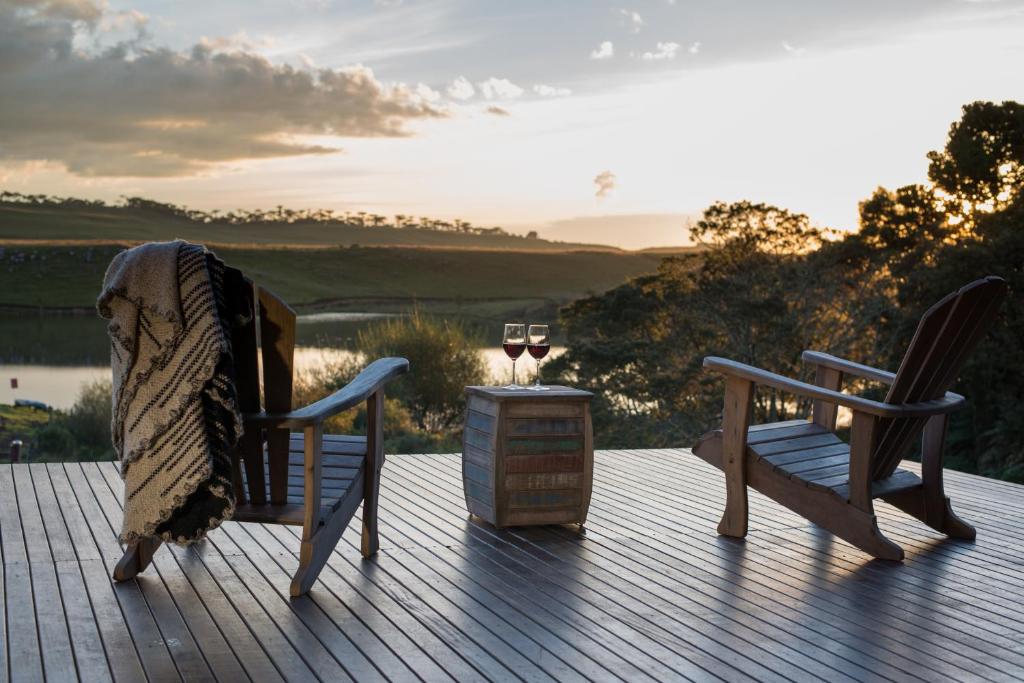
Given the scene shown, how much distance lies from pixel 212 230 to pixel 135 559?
84.6ft

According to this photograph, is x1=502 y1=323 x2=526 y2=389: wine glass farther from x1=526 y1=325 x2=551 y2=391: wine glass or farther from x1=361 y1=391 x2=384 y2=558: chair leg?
x1=361 y1=391 x2=384 y2=558: chair leg

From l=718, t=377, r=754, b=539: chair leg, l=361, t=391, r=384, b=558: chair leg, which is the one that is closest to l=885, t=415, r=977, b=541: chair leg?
l=718, t=377, r=754, b=539: chair leg

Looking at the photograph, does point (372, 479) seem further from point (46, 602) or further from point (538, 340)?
point (46, 602)

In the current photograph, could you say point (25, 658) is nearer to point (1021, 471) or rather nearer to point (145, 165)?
point (1021, 471)

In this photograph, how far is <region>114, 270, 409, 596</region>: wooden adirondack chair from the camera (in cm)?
281

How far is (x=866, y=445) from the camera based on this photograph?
11.5 feet

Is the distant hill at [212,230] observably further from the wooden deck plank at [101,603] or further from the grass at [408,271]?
the wooden deck plank at [101,603]

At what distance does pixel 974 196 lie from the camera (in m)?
11.0

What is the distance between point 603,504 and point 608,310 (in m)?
7.88

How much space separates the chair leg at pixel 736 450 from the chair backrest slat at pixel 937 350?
47 centimetres

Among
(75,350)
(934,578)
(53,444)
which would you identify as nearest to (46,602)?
(934,578)

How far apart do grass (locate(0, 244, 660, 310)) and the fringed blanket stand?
46.5 ft

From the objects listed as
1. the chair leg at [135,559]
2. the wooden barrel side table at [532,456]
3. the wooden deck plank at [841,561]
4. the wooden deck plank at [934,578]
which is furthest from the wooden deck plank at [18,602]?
the wooden deck plank at [934,578]

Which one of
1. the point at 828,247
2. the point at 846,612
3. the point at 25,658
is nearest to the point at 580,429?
the point at 846,612
